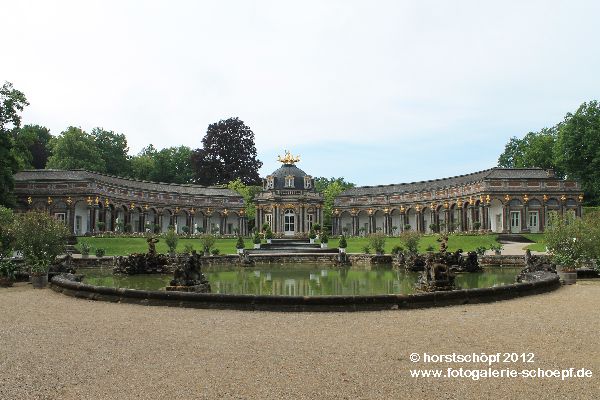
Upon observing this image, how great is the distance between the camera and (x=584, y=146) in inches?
2103

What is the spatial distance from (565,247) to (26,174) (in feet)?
170

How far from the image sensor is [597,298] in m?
12.9

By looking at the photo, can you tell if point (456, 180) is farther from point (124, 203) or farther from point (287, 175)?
point (124, 203)

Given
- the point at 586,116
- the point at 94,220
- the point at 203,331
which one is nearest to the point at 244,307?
the point at 203,331

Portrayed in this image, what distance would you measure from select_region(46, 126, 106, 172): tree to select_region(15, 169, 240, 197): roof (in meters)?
10.2

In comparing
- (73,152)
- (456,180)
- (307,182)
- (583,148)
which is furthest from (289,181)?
(583,148)

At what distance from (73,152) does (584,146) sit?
62.4m

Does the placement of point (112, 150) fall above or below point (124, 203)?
above

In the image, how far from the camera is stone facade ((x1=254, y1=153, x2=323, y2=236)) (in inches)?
2338

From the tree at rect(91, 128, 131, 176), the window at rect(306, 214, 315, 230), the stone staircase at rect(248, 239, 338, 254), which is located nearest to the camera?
the stone staircase at rect(248, 239, 338, 254)

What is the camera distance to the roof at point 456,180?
51844mm

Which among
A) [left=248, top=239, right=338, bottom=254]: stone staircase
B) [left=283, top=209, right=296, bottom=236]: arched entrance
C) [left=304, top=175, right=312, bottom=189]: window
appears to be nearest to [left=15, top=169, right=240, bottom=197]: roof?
[left=283, top=209, right=296, bottom=236]: arched entrance

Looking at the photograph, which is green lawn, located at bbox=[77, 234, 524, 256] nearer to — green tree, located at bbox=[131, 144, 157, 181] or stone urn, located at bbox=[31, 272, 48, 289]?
stone urn, located at bbox=[31, 272, 48, 289]

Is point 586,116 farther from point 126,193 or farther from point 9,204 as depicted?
point 9,204
